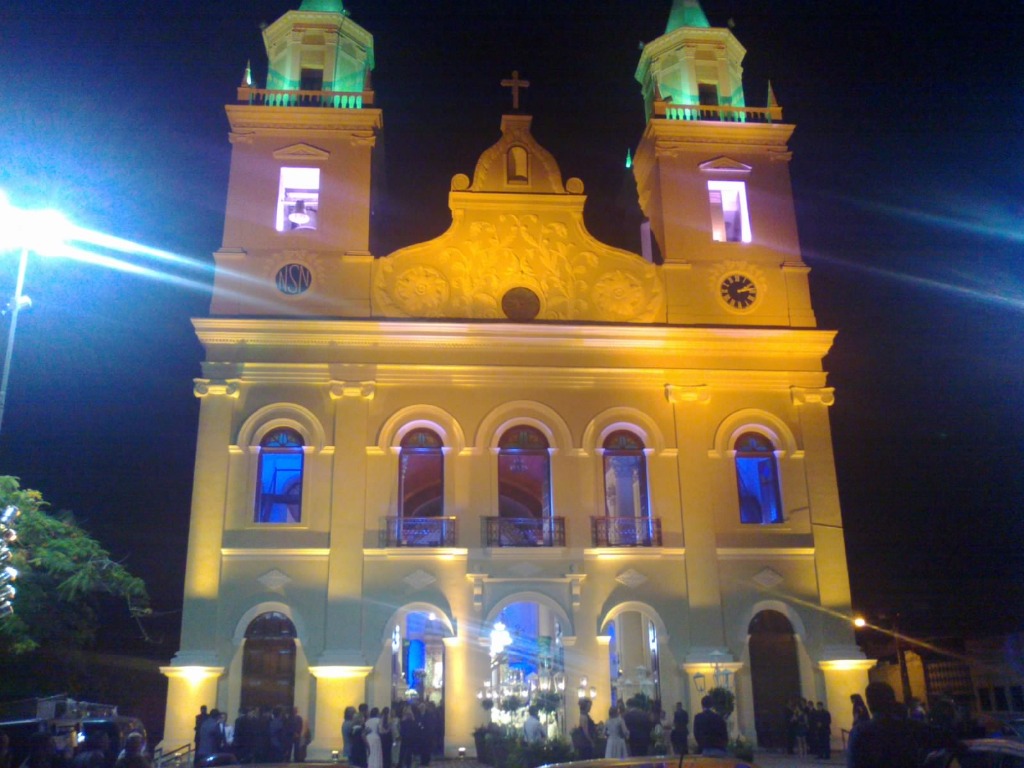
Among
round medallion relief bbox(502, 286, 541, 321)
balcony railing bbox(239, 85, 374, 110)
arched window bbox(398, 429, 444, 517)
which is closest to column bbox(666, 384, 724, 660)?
round medallion relief bbox(502, 286, 541, 321)

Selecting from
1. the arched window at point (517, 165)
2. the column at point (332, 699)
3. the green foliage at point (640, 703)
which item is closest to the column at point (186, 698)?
the column at point (332, 699)

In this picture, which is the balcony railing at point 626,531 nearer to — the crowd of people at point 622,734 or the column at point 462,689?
the column at point 462,689

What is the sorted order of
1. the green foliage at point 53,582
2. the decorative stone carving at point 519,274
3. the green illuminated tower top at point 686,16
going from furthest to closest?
the green illuminated tower top at point 686,16 → the decorative stone carving at point 519,274 → the green foliage at point 53,582

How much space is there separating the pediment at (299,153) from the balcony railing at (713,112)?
29.3 ft

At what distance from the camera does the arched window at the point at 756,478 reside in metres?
23.0

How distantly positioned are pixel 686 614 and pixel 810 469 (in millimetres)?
4692

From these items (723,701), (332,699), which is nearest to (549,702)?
(723,701)

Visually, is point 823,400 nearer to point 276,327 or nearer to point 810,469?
point 810,469

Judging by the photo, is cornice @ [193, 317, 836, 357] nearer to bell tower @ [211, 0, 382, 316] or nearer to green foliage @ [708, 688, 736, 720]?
bell tower @ [211, 0, 382, 316]

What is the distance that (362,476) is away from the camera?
2180 cm

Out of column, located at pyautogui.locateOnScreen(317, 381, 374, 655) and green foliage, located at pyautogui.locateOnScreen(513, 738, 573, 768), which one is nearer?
green foliage, located at pyautogui.locateOnScreen(513, 738, 573, 768)

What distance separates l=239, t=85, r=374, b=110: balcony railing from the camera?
2502cm

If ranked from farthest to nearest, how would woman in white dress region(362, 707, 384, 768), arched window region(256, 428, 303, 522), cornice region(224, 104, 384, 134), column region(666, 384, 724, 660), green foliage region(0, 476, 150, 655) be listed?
cornice region(224, 104, 384, 134) → arched window region(256, 428, 303, 522) → column region(666, 384, 724, 660) → green foliage region(0, 476, 150, 655) → woman in white dress region(362, 707, 384, 768)

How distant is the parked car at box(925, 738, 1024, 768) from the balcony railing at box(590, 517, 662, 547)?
1449cm
